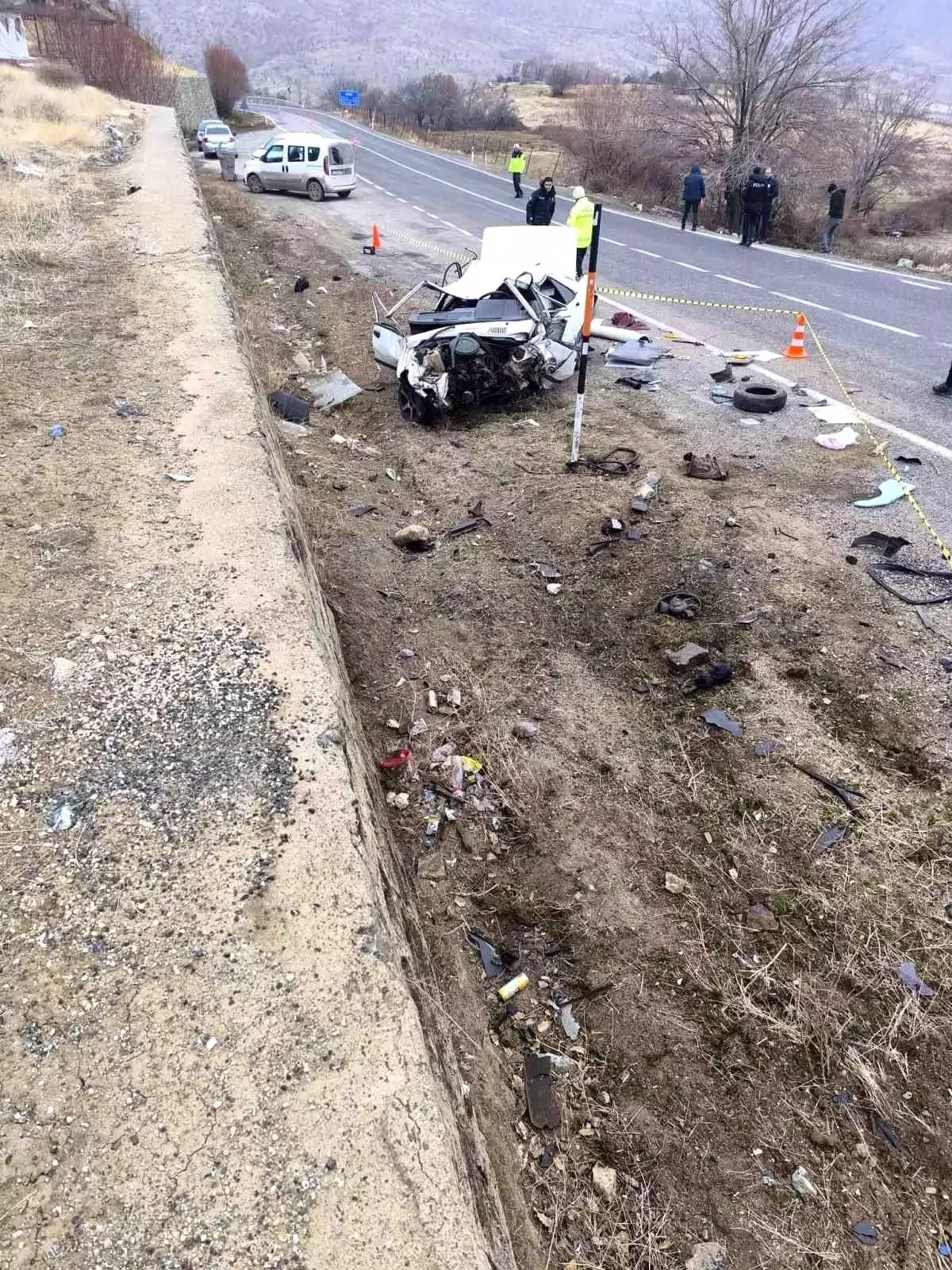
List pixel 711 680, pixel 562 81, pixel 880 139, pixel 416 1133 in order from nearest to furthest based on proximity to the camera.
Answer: pixel 416 1133 → pixel 711 680 → pixel 880 139 → pixel 562 81

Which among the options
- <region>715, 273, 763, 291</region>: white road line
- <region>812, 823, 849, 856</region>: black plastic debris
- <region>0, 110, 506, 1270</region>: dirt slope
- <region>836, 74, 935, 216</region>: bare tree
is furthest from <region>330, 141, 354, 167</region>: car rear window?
<region>812, 823, 849, 856</region>: black plastic debris

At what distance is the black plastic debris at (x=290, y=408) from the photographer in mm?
9039

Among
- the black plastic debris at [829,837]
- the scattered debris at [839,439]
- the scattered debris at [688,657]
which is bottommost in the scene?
the black plastic debris at [829,837]

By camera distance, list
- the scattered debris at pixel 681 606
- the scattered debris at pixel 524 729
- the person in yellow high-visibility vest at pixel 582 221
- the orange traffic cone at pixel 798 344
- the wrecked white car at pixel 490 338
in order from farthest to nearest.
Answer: the orange traffic cone at pixel 798 344
the wrecked white car at pixel 490 338
the person in yellow high-visibility vest at pixel 582 221
the scattered debris at pixel 681 606
the scattered debris at pixel 524 729

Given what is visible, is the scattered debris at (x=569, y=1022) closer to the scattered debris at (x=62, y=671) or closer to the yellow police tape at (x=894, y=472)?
the scattered debris at (x=62, y=671)

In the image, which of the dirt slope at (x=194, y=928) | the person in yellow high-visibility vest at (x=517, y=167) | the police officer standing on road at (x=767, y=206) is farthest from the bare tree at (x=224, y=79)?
the dirt slope at (x=194, y=928)

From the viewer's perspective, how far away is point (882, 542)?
5.96m

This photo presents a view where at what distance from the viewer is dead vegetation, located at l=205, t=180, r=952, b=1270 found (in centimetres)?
282

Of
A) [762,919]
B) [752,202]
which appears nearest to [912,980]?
[762,919]

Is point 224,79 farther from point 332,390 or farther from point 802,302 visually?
point 332,390

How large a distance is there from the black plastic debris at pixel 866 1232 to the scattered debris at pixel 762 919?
43.2 inches

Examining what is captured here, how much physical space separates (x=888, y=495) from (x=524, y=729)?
3905mm

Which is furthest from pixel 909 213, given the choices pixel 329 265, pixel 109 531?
pixel 109 531

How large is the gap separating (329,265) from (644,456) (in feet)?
33.2
